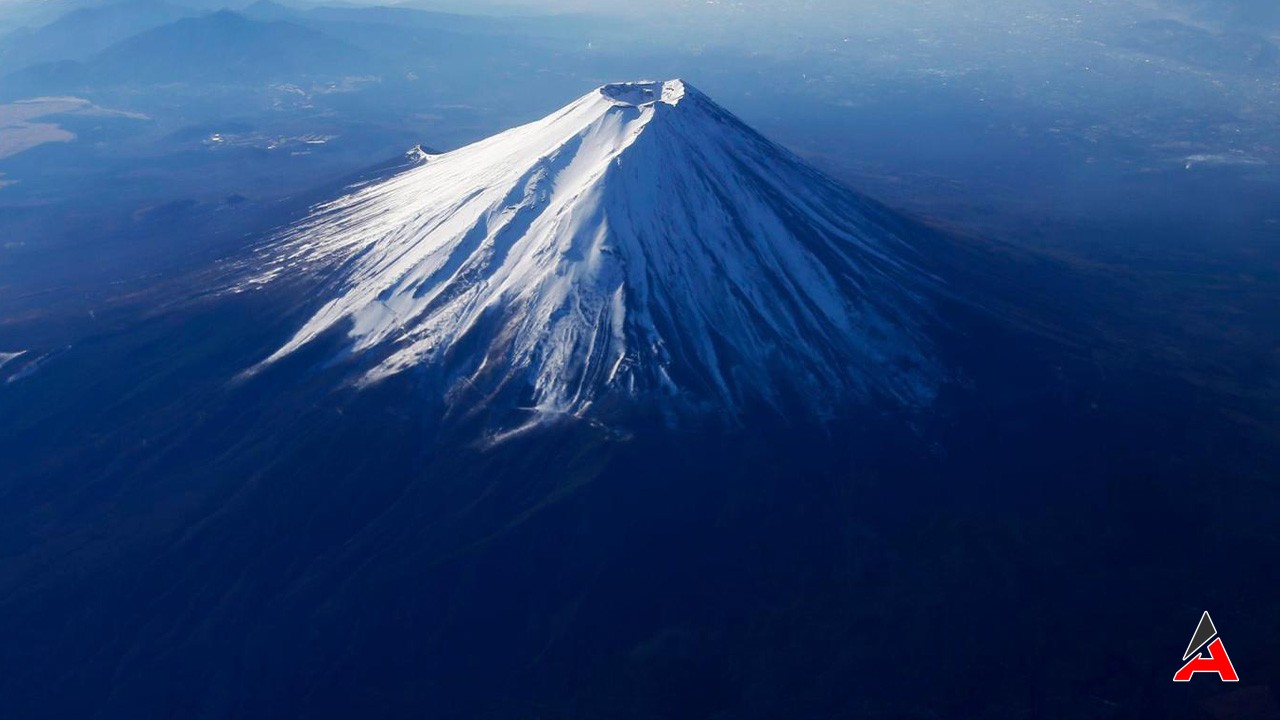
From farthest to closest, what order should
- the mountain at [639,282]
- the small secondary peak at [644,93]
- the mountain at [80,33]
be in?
the mountain at [80,33]
the small secondary peak at [644,93]
the mountain at [639,282]

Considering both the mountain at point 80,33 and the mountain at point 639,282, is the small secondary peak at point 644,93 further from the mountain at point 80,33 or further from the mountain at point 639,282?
the mountain at point 80,33

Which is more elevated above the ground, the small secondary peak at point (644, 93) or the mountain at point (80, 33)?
the mountain at point (80, 33)

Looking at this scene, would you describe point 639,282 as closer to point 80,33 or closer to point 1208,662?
point 1208,662

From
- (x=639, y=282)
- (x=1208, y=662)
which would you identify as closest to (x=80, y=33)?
(x=639, y=282)

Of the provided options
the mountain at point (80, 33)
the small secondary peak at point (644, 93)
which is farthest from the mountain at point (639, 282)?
the mountain at point (80, 33)

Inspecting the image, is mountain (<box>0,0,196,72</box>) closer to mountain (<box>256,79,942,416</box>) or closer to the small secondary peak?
mountain (<box>256,79,942,416</box>)

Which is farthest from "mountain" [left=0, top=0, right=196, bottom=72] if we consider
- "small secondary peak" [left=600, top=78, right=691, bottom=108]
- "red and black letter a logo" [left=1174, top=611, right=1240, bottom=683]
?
"red and black letter a logo" [left=1174, top=611, right=1240, bottom=683]

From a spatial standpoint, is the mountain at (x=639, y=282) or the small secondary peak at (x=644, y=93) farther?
the small secondary peak at (x=644, y=93)

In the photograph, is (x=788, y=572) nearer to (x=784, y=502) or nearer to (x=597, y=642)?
(x=784, y=502)
